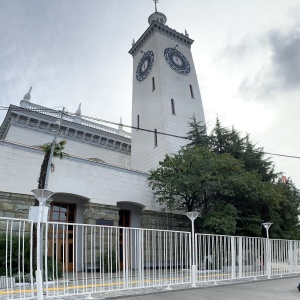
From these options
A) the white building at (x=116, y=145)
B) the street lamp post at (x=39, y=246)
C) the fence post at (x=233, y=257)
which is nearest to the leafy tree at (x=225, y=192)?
the white building at (x=116, y=145)

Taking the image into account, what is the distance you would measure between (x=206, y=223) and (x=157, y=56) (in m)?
17.0

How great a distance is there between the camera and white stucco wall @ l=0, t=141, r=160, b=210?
54.3 feet

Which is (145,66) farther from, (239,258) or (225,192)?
(239,258)

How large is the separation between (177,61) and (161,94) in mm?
4896

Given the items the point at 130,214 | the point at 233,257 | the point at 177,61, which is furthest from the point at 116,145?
the point at 233,257

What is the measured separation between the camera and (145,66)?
31922mm

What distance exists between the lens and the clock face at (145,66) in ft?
102

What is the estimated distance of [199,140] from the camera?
24906mm

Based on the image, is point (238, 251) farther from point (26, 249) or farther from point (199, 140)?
point (199, 140)

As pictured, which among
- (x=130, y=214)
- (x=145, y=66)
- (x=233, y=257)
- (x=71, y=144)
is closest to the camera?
(x=233, y=257)

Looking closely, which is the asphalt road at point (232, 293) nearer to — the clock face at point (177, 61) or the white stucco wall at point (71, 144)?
the white stucco wall at point (71, 144)

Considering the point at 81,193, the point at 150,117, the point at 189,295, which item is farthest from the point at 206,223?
the point at 150,117

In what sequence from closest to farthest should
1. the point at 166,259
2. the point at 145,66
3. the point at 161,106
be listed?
the point at 166,259
the point at 161,106
the point at 145,66

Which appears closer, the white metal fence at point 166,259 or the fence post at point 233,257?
the white metal fence at point 166,259
